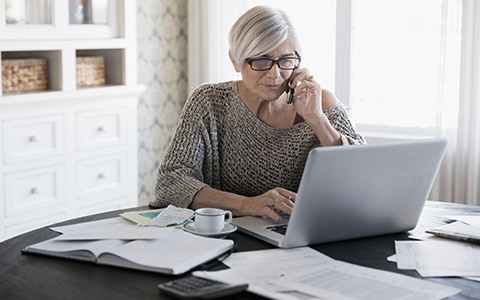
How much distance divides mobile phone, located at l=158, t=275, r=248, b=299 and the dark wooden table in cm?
2

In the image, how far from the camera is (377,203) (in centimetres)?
181

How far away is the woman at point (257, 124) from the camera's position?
2.31m

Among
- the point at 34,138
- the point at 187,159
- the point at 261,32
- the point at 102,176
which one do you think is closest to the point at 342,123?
the point at 261,32

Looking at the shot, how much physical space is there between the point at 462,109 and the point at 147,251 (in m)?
2.30

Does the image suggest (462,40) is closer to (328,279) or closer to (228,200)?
(228,200)

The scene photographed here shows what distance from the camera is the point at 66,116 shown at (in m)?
3.52

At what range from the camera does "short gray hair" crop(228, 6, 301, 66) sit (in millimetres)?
2305

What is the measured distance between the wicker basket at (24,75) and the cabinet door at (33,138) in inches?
6.2

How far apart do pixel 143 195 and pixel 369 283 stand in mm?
2927

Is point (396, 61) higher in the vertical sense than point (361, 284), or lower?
higher

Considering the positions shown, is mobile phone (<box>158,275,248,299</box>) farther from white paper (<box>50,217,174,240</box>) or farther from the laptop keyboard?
the laptop keyboard

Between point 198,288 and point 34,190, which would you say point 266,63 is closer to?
point 198,288

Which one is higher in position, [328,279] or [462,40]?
[462,40]

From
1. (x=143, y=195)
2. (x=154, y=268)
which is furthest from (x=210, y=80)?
(x=154, y=268)
